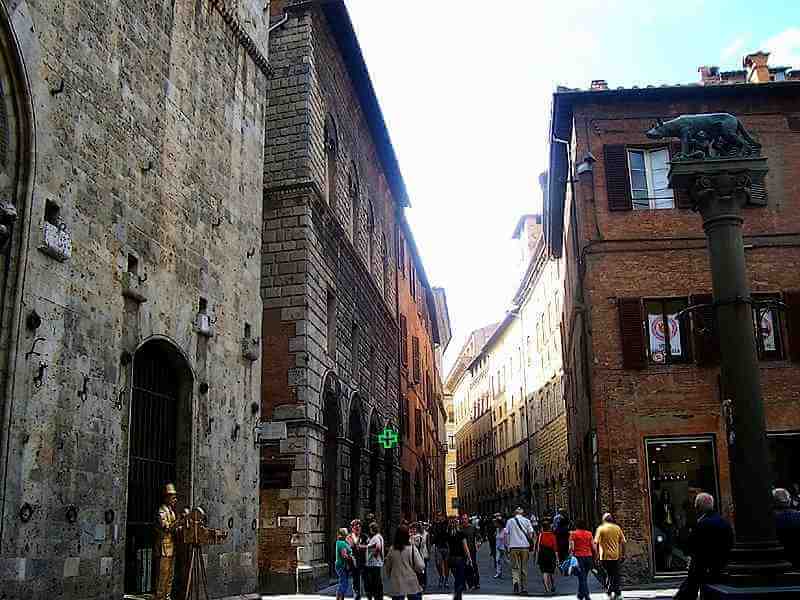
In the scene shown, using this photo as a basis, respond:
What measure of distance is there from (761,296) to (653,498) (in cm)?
475

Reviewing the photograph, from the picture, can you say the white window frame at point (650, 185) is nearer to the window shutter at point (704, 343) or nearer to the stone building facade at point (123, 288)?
the window shutter at point (704, 343)

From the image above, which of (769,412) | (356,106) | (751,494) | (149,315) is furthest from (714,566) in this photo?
(356,106)

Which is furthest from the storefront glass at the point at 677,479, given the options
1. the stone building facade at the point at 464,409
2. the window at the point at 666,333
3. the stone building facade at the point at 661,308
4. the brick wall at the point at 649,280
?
the stone building facade at the point at 464,409

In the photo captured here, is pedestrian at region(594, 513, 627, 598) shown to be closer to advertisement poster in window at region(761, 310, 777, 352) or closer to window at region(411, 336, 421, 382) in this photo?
advertisement poster in window at region(761, 310, 777, 352)

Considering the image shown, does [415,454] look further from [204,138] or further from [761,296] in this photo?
[204,138]

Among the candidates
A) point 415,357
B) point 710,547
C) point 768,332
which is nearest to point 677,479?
point 768,332

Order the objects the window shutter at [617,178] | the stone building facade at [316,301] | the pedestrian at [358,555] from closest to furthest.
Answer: the pedestrian at [358,555], the stone building facade at [316,301], the window shutter at [617,178]

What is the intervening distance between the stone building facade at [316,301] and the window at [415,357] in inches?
466

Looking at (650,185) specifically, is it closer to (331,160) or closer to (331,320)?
(331,160)

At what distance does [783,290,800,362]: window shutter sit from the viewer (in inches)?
708

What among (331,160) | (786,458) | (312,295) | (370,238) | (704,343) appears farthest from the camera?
(370,238)

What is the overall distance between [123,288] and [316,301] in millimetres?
7363

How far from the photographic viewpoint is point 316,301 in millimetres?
17859

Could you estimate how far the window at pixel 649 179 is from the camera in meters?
19.1
